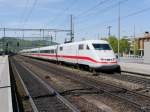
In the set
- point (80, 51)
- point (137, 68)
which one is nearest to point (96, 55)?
point (137, 68)

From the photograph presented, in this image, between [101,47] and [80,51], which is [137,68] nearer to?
[101,47]

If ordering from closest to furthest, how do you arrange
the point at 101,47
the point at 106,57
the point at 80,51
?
the point at 106,57 < the point at 101,47 < the point at 80,51

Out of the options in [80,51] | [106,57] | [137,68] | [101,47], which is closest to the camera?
[106,57]

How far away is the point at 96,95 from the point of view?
14781 millimetres

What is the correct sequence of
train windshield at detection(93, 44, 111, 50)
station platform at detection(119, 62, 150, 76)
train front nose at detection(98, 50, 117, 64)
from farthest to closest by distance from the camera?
train windshield at detection(93, 44, 111, 50) → station platform at detection(119, 62, 150, 76) → train front nose at detection(98, 50, 117, 64)

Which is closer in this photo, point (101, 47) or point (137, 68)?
point (101, 47)

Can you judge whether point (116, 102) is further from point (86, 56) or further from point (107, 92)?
point (86, 56)

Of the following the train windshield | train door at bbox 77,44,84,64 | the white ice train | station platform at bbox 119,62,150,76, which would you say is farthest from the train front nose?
train door at bbox 77,44,84,64

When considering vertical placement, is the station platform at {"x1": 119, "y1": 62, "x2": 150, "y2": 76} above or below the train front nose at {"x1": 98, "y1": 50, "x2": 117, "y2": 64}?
below

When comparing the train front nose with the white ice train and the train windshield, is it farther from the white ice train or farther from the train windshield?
the train windshield

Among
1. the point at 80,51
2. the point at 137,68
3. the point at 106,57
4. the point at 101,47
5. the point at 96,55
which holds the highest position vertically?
the point at 101,47

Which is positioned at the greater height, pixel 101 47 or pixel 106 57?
pixel 101 47

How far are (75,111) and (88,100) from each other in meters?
2.63

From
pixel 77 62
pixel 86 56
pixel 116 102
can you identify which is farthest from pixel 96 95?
pixel 77 62
